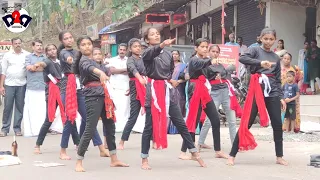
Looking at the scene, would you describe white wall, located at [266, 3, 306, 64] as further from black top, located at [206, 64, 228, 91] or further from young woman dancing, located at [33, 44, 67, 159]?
young woman dancing, located at [33, 44, 67, 159]

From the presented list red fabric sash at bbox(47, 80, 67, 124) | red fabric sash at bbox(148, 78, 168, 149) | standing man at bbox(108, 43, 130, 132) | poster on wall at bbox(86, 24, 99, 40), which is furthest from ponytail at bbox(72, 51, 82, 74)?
poster on wall at bbox(86, 24, 99, 40)

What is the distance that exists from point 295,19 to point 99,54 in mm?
9555

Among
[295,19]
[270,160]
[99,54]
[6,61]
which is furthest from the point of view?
[295,19]

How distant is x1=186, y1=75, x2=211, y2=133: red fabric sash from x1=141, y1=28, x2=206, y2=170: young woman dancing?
0.67 meters

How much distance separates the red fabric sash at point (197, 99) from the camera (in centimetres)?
746

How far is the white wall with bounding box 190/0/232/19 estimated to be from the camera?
18.5 m

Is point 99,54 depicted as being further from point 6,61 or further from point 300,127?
point 300,127

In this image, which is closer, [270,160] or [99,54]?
[99,54]

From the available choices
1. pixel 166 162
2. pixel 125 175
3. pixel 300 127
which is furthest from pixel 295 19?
pixel 125 175

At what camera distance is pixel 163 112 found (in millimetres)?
6777

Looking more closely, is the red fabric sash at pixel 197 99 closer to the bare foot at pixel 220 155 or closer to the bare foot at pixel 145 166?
the bare foot at pixel 220 155

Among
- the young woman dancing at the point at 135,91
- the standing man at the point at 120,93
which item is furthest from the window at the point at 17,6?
the young woman dancing at the point at 135,91

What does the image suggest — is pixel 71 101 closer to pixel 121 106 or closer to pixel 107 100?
pixel 107 100

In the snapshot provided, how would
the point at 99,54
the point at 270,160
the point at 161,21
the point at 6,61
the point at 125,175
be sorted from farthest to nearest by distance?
the point at 161,21 < the point at 6,61 < the point at 270,160 < the point at 99,54 < the point at 125,175
